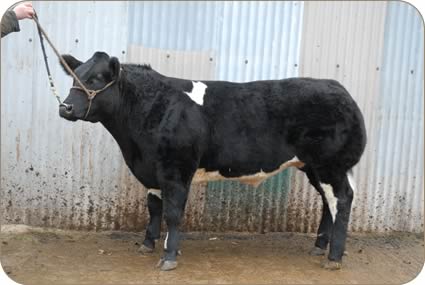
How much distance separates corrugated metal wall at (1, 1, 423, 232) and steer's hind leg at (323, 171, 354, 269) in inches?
46.9

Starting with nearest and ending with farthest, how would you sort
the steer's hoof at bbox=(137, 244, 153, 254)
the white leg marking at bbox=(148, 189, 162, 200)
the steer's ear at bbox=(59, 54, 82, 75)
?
1. the steer's ear at bbox=(59, 54, 82, 75)
2. the white leg marking at bbox=(148, 189, 162, 200)
3. the steer's hoof at bbox=(137, 244, 153, 254)

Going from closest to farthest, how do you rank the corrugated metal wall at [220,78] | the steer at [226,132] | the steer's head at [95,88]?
the steer's head at [95,88] < the steer at [226,132] < the corrugated metal wall at [220,78]

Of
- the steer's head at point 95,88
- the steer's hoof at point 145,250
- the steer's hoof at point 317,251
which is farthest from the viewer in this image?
the steer's hoof at point 317,251

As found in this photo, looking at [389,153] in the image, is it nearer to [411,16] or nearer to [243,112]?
[411,16]

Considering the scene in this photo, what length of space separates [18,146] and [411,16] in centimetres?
489

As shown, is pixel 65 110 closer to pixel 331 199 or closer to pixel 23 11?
pixel 23 11

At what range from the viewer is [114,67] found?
452cm

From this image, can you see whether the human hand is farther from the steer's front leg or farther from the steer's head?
the steer's front leg

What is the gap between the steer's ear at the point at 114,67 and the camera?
4.47 metres

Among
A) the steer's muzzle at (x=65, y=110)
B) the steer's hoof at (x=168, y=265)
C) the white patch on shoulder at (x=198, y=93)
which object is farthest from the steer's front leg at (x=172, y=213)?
the steer's muzzle at (x=65, y=110)

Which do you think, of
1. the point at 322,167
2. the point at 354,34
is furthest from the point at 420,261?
the point at 354,34

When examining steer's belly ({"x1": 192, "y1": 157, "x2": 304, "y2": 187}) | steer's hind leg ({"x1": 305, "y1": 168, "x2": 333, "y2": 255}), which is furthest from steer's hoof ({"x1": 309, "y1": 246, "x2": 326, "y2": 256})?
steer's belly ({"x1": 192, "y1": 157, "x2": 304, "y2": 187})

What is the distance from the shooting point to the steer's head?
4367 millimetres

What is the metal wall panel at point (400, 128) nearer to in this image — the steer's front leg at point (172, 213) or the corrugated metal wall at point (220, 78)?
the corrugated metal wall at point (220, 78)
